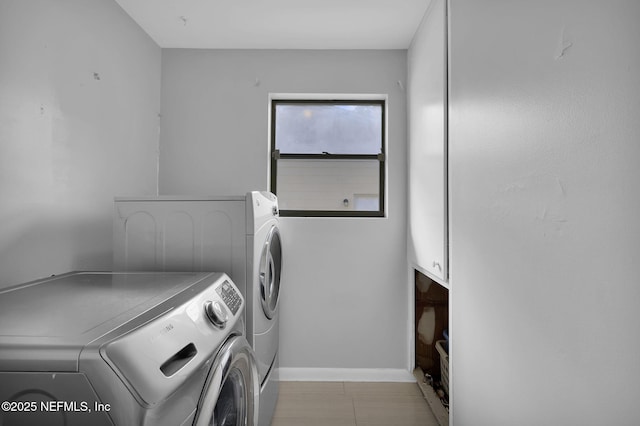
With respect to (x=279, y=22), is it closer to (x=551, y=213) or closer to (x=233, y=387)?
(x=551, y=213)

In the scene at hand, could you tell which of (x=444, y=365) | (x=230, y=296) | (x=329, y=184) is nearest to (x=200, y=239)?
(x=230, y=296)

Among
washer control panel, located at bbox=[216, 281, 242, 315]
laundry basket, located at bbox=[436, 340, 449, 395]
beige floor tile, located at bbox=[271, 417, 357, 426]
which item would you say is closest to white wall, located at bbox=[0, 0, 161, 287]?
washer control panel, located at bbox=[216, 281, 242, 315]

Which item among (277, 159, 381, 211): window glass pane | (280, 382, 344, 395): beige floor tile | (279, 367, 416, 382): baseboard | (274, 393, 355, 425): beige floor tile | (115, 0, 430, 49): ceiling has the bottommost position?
(274, 393, 355, 425): beige floor tile

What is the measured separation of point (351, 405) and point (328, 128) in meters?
1.93

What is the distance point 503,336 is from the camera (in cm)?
112

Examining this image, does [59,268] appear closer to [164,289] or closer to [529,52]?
[164,289]

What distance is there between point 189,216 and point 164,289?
0.56 meters

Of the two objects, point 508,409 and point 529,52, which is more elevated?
point 529,52

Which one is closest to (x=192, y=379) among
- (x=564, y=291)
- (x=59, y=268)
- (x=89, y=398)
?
(x=89, y=398)

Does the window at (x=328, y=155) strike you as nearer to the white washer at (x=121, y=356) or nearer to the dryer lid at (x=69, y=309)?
the dryer lid at (x=69, y=309)

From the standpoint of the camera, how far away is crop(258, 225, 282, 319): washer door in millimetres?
1692

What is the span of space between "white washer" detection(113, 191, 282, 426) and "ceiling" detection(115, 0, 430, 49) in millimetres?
1170

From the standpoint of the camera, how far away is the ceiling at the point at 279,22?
1.93 metres

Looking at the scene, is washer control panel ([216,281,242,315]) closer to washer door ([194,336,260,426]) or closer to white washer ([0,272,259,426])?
white washer ([0,272,259,426])
